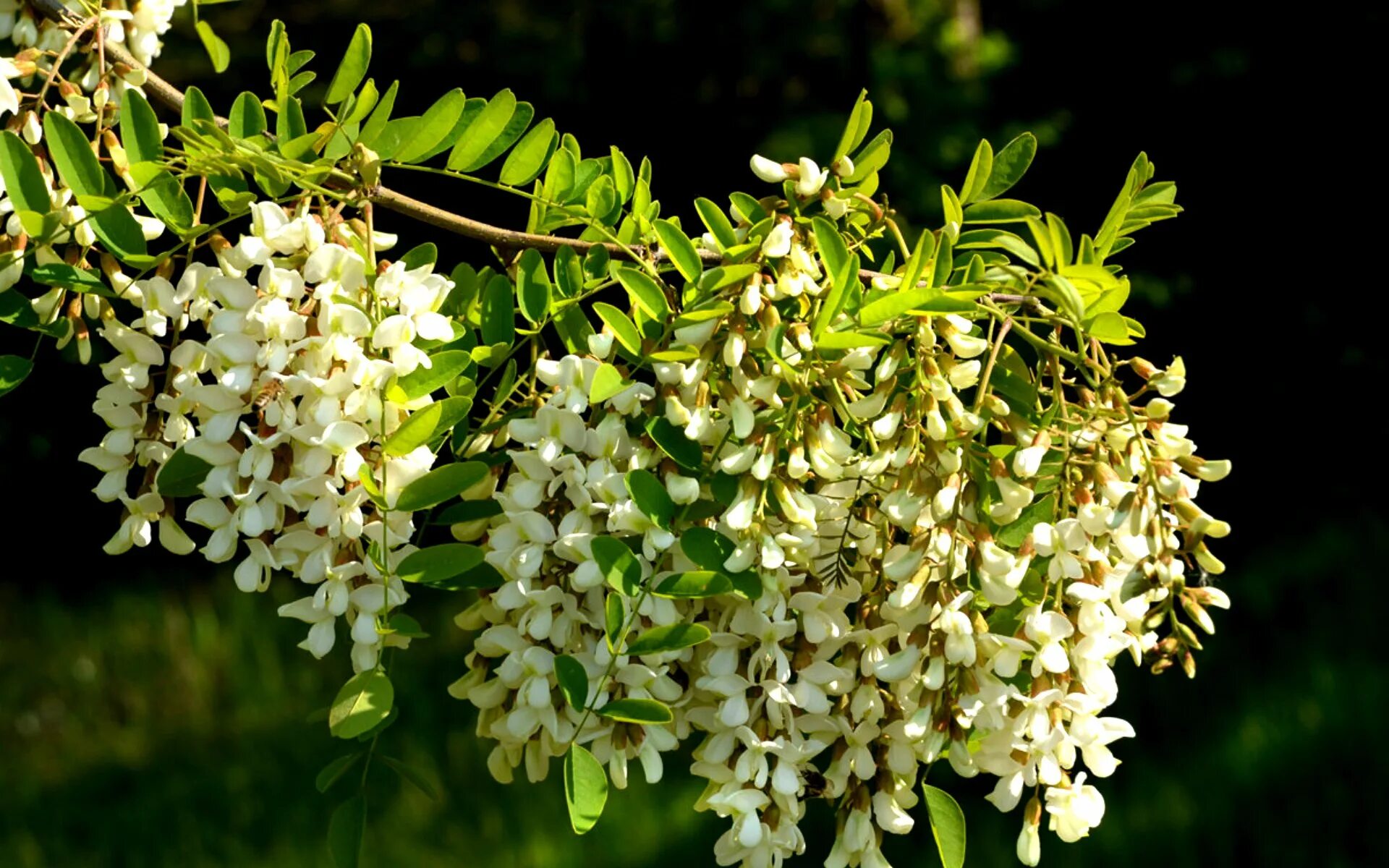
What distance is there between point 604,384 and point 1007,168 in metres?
0.32

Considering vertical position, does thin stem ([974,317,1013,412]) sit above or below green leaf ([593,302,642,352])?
above

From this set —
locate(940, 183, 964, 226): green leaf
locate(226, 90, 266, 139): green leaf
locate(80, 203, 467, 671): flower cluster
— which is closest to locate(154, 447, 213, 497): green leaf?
locate(80, 203, 467, 671): flower cluster

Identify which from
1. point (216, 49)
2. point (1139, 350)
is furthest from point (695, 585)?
point (1139, 350)

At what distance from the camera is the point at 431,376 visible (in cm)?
84

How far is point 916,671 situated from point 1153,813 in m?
1.62

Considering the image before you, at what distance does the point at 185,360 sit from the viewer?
0.85 meters

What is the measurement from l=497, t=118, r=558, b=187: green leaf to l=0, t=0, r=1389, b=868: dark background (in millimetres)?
1324

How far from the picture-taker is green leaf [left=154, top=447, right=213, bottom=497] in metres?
0.85

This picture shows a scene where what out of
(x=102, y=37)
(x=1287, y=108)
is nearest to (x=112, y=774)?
(x=102, y=37)

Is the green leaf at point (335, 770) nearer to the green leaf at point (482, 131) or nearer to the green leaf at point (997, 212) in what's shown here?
the green leaf at point (482, 131)

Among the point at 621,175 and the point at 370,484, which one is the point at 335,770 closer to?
the point at 370,484

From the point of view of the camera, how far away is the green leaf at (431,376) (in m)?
0.83

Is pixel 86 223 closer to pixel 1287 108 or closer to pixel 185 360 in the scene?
pixel 185 360

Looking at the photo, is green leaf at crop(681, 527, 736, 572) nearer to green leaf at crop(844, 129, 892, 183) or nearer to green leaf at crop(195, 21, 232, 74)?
green leaf at crop(844, 129, 892, 183)
